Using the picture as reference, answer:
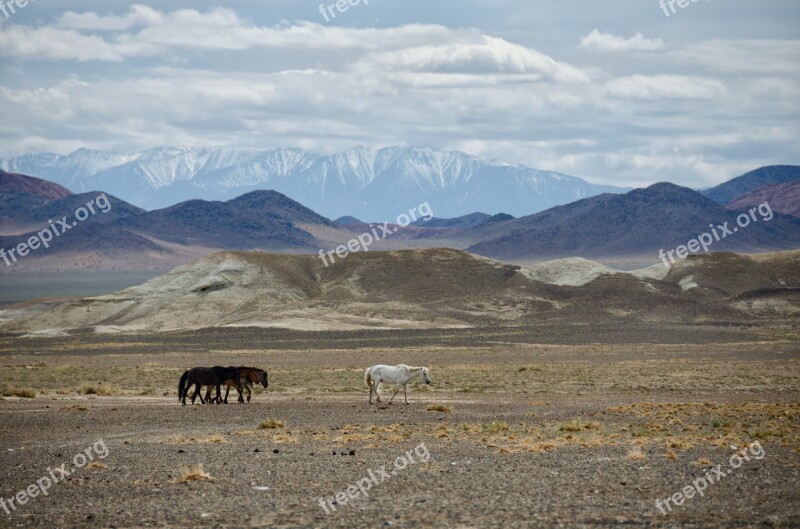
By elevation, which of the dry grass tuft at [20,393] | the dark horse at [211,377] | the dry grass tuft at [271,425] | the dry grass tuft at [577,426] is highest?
the dark horse at [211,377]

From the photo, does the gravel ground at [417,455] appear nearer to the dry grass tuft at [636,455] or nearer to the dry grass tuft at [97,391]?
the dry grass tuft at [636,455]

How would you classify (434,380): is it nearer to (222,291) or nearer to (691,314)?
(691,314)

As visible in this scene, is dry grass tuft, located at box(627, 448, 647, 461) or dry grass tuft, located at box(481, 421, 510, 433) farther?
dry grass tuft, located at box(481, 421, 510, 433)

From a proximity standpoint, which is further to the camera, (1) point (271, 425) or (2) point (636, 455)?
(1) point (271, 425)

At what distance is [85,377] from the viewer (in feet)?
140

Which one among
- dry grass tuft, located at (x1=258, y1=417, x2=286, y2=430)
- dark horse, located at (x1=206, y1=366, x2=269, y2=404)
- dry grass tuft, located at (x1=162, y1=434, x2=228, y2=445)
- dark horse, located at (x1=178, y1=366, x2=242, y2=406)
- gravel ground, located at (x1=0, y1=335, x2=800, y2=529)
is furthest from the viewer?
dark horse, located at (x1=206, y1=366, x2=269, y2=404)

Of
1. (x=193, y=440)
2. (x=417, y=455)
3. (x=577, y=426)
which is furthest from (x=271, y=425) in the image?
(x=577, y=426)

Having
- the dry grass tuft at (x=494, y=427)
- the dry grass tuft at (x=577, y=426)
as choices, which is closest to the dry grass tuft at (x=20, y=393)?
the dry grass tuft at (x=494, y=427)

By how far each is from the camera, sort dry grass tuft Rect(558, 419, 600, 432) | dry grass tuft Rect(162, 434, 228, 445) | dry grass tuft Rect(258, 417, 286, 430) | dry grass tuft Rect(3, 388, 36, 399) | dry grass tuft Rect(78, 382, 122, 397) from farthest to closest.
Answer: dry grass tuft Rect(78, 382, 122, 397) < dry grass tuft Rect(3, 388, 36, 399) < dry grass tuft Rect(258, 417, 286, 430) < dry grass tuft Rect(558, 419, 600, 432) < dry grass tuft Rect(162, 434, 228, 445)

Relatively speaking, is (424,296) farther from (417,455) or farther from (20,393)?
(417,455)

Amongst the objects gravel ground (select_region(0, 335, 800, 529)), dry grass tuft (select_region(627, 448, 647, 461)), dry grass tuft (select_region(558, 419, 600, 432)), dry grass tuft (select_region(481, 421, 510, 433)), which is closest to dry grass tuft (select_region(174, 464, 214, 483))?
gravel ground (select_region(0, 335, 800, 529))

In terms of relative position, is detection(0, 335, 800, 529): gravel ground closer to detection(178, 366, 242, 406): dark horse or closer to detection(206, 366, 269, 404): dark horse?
detection(178, 366, 242, 406): dark horse

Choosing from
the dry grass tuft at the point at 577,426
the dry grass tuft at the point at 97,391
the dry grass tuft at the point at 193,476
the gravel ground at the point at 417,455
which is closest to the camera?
the gravel ground at the point at 417,455

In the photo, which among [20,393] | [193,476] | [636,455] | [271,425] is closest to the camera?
[193,476]
